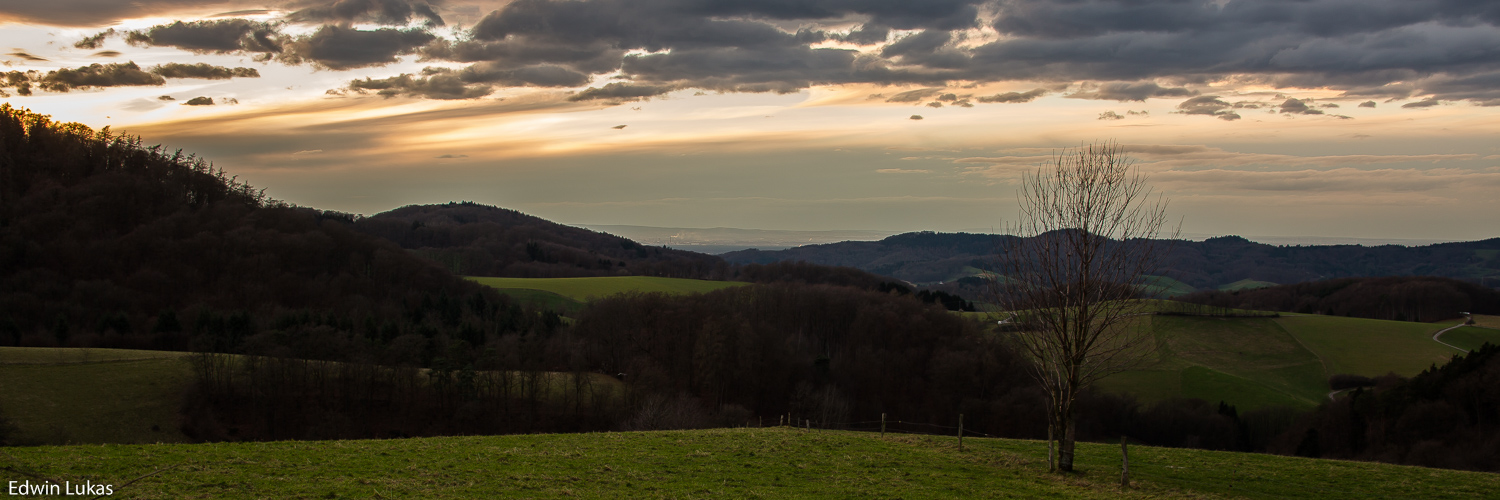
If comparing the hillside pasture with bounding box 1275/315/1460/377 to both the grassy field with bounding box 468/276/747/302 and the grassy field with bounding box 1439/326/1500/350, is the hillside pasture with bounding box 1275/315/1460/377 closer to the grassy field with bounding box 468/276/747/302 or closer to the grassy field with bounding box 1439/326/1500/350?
the grassy field with bounding box 1439/326/1500/350

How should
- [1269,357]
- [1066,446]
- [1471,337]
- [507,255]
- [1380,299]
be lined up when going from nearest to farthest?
[1066,446] < [1269,357] < [1471,337] < [1380,299] < [507,255]

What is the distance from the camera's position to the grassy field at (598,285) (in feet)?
398

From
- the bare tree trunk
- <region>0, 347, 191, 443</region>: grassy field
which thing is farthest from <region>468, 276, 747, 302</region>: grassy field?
the bare tree trunk

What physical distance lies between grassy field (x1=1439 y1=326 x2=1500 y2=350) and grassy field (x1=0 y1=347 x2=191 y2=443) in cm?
12769

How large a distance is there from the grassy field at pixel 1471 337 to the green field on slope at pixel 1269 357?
2097 mm

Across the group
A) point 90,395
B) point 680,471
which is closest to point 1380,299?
point 680,471

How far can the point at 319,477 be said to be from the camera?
1474 centimetres

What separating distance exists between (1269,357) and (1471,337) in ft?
90.8

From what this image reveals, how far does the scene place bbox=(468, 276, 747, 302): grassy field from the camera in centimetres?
12125

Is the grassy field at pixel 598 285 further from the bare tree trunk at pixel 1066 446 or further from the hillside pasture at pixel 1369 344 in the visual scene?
the bare tree trunk at pixel 1066 446

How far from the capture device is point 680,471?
17.4m

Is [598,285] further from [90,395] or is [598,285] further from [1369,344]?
[1369,344]

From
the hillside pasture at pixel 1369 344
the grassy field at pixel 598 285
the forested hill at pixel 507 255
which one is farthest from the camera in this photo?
the forested hill at pixel 507 255

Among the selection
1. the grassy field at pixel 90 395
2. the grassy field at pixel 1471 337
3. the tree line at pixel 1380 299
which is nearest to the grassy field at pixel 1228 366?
the tree line at pixel 1380 299
